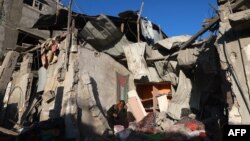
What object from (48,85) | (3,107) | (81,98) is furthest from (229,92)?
(3,107)

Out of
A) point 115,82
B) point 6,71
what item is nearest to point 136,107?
point 115,82

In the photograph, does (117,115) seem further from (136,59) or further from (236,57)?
(236,57)

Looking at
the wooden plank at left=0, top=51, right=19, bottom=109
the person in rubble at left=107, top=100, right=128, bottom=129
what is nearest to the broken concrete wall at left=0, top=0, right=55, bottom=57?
the wooden plank at left=0, top=51, right=19, bottom=109

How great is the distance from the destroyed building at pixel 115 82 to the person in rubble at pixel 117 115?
32 centimetres

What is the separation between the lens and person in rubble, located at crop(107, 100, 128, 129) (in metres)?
10.8

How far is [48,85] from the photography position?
12.2m

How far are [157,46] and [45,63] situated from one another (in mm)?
4730

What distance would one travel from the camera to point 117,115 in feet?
35.5

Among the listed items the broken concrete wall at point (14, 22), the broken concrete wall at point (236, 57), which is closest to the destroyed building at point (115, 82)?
the broken concrete wall at point (236, 57)

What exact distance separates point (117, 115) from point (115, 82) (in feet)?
7.72

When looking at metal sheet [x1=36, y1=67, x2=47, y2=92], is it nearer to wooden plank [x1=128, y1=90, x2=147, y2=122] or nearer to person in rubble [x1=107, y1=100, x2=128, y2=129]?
person in rubble [x1=107, y1=100, x2=128, y2=129]

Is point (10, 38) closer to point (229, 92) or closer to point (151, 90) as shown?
point (151, 90)

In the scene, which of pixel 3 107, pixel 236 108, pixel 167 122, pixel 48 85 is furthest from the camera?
pixel 3 107

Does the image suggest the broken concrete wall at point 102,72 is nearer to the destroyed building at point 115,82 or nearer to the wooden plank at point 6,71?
the destroyed building at point 115,82
